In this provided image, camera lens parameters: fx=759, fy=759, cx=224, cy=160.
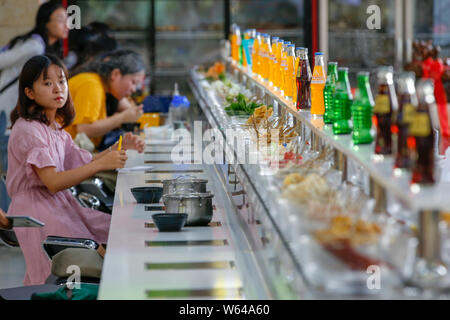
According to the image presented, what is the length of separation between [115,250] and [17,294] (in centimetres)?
46

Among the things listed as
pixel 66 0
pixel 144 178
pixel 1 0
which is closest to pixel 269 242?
pixel 144 178

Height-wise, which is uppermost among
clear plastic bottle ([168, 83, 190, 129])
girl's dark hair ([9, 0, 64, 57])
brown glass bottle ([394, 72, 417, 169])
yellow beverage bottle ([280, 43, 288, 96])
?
girl's dark hair ([9, 0, 64, 57])

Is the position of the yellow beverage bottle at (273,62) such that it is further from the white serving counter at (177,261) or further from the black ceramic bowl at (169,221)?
the black ceramic bowl at (169,221)

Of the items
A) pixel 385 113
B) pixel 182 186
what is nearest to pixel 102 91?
pixel 182 186

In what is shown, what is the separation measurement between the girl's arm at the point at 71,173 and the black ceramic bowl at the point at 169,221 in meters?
0.99

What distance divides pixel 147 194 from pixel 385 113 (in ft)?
4.84

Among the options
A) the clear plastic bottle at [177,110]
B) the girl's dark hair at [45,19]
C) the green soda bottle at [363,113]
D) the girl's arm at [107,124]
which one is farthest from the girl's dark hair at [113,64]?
the green soda bottle at [363,113]

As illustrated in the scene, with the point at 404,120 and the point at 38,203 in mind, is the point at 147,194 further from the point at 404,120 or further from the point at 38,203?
the point at 404,120

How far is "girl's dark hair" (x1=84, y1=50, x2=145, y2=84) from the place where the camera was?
232 inches

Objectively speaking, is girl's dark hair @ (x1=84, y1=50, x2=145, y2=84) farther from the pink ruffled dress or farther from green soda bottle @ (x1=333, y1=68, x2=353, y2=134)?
green soda bottle @ (x1=333, y1=68, x2=353, y2=134)

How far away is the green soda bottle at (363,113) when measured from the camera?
2.34 m

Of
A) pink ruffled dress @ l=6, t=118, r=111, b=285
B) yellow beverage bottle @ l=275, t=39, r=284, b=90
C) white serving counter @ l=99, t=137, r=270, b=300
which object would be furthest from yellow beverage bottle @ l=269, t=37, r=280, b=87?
pink ruffled dress @ l=6, t=118, r=111, b=285

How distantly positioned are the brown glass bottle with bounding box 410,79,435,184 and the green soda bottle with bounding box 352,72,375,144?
469 mm

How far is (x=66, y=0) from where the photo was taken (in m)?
9.68
